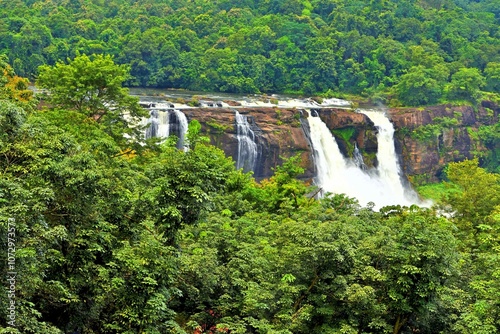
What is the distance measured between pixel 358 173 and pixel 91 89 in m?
16.4

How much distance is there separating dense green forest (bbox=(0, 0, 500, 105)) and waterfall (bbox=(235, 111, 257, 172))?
415 inches

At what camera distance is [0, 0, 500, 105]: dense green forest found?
3719 centimetres

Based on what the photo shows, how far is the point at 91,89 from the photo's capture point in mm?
17156

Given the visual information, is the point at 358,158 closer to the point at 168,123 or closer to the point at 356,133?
the point at 356,133

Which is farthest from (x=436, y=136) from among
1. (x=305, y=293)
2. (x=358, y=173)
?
(x=305, y=293)

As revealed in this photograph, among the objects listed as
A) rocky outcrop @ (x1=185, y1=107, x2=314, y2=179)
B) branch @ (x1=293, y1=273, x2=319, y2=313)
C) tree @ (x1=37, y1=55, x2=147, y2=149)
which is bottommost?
rocky outcrop @ (x1=185, y1=107, x2=314, y2=179)

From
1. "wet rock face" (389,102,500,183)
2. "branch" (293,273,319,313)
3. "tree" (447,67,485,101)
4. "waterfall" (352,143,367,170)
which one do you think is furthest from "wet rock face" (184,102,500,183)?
"branch" (293,273,319,313)

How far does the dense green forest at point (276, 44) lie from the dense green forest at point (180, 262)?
2653 cm

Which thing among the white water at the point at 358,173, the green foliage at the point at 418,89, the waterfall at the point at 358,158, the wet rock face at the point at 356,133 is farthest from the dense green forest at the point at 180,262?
the green foliage at the point at 418,89

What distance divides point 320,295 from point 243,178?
890 cm

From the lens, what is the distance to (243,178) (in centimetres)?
1834

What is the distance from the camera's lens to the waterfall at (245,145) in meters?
27.1

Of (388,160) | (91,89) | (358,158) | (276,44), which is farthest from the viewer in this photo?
(276,44)

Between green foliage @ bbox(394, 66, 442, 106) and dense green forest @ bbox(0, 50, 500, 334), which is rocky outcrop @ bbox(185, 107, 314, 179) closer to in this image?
green foliage @ bbox(394, 66, 442, 106)
